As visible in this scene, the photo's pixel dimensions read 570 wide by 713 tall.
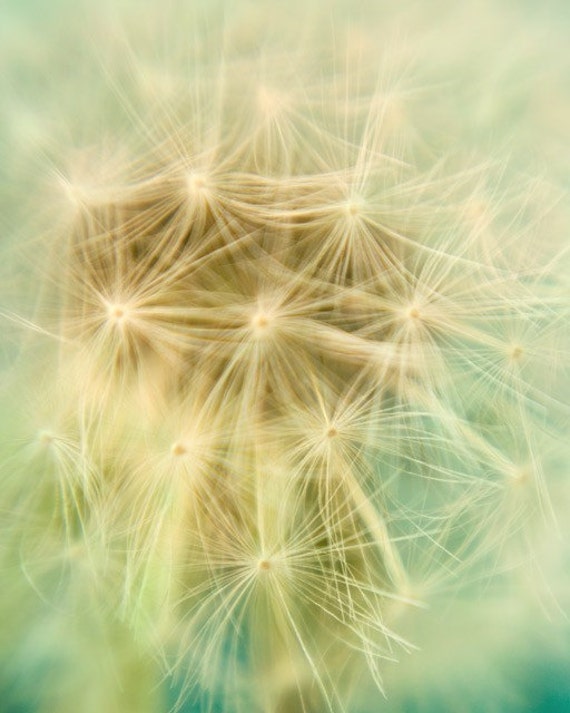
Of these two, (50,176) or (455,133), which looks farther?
(455,133)

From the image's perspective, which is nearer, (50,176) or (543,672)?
(50,176)

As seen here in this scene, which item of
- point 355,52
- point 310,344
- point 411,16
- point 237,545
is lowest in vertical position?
point 237,545

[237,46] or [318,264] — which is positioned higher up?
[237,46]

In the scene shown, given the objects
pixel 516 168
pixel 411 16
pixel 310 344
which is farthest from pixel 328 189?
pixel 411 16

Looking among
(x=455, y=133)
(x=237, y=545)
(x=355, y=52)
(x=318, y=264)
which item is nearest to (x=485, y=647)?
(x=237, y=545)

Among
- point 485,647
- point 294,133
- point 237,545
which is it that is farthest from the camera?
point 485,647

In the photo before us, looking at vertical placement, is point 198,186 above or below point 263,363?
above

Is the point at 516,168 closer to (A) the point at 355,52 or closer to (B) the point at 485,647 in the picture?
(A) the point at 355,52

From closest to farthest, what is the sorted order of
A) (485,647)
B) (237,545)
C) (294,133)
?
(237,545), (294,133), (485,647)

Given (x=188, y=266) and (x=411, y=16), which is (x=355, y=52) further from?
(x=188, y=266)
